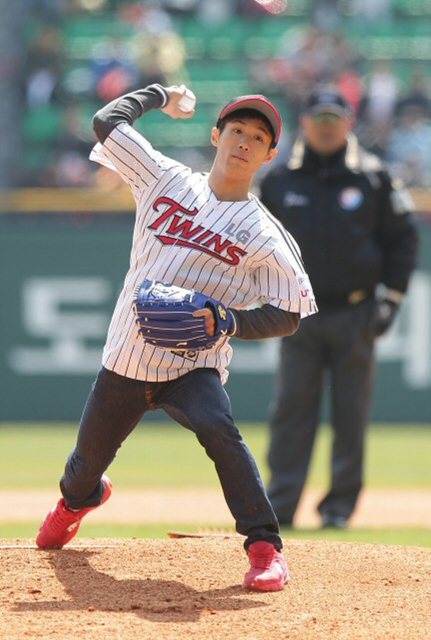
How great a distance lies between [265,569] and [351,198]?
3.20m

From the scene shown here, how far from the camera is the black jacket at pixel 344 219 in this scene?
23.3ft

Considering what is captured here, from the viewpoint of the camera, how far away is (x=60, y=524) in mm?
5043

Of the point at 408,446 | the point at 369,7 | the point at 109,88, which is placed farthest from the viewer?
the point at 369,7

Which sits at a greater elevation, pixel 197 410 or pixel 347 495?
pixel 197 410

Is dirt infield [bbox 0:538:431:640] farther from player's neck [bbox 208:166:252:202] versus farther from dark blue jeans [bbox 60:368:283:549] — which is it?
player's neck [bbox 208:166:252:202]

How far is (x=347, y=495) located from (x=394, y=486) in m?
2.41

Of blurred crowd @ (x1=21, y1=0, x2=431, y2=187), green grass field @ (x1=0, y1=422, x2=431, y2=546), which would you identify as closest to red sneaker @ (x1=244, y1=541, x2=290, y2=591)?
green grass field @ (x1=0, y1=422, x2=431, y2=546)

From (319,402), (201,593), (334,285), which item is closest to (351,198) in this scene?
(334,285)

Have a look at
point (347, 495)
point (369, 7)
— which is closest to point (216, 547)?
point (347, 495)

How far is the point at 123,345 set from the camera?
15.0ft

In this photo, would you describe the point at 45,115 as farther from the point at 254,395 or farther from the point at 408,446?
the point at 408,446

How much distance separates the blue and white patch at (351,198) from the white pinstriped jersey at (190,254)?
8.53ft

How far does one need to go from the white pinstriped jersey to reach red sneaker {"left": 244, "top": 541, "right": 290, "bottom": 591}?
2.13ft

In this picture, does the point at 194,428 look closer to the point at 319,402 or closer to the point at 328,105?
the point at 319,402
